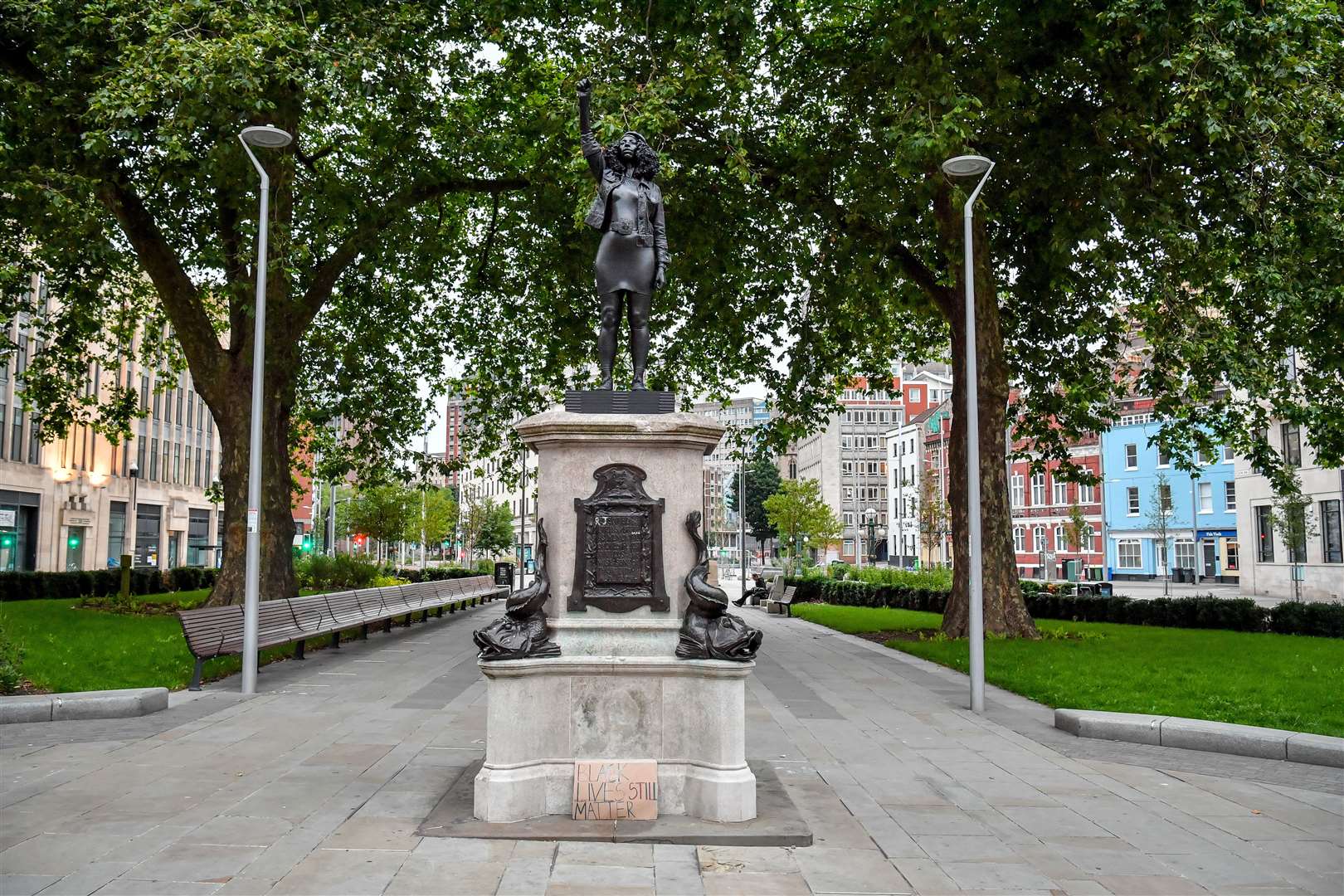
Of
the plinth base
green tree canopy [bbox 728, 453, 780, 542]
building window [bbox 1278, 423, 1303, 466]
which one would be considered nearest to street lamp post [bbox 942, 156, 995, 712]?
the plinth base

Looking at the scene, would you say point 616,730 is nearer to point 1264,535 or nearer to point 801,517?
point 1264,535

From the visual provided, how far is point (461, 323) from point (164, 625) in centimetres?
1030

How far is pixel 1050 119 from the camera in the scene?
57.1 ft

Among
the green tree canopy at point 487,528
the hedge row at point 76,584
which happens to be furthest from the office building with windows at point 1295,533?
the green tree canopy at point 487,528

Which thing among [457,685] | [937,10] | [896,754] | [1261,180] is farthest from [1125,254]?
[457,685]

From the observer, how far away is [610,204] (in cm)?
766

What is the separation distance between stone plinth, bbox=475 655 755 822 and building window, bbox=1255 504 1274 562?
43020 millimetres

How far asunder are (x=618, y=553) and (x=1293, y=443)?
139 feet

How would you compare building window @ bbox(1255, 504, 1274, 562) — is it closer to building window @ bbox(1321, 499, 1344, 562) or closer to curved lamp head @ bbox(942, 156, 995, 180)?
building window @ bbox(1321, 499, 1344, 562)

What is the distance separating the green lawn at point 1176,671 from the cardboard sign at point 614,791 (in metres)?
6.72

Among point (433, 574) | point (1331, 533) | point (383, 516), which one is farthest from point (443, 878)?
point (1331, 533)

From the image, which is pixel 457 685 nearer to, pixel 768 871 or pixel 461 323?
pixel 768 871

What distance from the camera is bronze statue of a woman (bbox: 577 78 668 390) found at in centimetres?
763

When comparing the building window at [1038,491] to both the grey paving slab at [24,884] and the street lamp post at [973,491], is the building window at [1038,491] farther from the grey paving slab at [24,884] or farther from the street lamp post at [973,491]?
the grey paving slab at [24,884]
